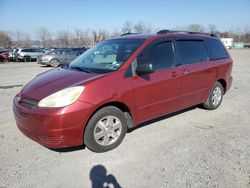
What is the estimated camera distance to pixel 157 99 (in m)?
4.16

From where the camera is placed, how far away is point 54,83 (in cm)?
360

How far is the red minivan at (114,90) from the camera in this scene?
324 centimetres

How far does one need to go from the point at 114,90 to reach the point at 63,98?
2.50ft

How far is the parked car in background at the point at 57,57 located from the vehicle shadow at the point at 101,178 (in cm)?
1707

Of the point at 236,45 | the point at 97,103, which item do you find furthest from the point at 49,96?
the point at 236,45

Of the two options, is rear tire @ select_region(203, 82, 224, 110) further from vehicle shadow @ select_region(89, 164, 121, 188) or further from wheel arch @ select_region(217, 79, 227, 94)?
vehicle shadow @ select_region(89, 164, 121, 188)

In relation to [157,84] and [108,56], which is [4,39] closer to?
[108,56]

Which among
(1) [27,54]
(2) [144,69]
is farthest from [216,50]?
(1) [27,54]

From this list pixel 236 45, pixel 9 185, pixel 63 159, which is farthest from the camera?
A: pixel 236 45

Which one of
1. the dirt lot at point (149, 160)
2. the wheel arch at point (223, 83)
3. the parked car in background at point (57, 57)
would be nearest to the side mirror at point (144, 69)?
the dirt lot at point (149, 160)

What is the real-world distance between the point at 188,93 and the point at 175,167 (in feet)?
6.40

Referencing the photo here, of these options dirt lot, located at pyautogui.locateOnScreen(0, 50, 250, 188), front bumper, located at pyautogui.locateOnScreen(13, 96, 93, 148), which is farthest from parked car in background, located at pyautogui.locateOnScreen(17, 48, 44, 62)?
front bumper, located at pyautogui.locateOnScreen(13, 96, 93, 148)

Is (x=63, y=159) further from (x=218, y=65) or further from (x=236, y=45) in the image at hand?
(x=236, y=45)

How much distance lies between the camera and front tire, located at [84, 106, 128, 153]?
3.44m
